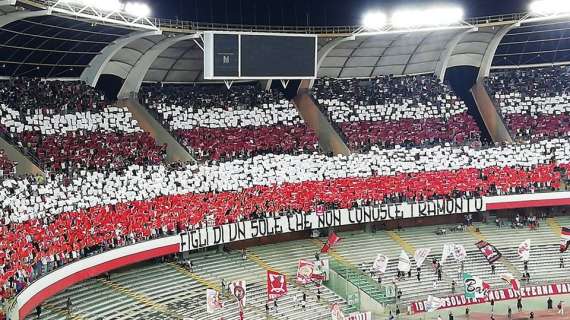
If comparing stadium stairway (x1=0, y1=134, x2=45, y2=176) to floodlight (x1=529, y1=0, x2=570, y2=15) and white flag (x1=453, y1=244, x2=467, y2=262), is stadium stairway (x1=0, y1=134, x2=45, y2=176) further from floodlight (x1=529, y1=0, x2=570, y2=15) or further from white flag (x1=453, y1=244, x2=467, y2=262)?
floodlight (x1=529, y1=0, x2=570, y2=15)

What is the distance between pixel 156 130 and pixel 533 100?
31.4 m

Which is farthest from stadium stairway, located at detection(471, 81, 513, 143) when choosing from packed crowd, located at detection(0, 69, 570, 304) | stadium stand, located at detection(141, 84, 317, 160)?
stadium stand, located at detection(141, 84, 317, 160)

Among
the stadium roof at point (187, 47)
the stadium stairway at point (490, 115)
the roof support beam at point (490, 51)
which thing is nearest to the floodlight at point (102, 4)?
→ the stadium roof at point (187, 47)

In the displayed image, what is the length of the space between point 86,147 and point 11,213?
1336cm

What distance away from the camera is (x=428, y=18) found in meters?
57.1

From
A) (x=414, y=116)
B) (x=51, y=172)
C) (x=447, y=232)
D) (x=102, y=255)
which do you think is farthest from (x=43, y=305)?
(x=414, y=116)

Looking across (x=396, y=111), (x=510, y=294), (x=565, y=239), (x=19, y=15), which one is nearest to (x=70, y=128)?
(x=19, y=15)

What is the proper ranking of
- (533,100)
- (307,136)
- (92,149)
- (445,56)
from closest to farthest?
(92,149)
(307,136)
(445,56)
(533,100)

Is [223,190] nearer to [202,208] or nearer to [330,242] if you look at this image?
[202,208]

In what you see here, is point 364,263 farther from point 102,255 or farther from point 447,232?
point 102,255

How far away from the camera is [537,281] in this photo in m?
53.6

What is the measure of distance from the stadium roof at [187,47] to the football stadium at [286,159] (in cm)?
20

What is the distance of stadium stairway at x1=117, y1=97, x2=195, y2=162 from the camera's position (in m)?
57.3

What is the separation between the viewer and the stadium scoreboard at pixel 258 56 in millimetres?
52375
